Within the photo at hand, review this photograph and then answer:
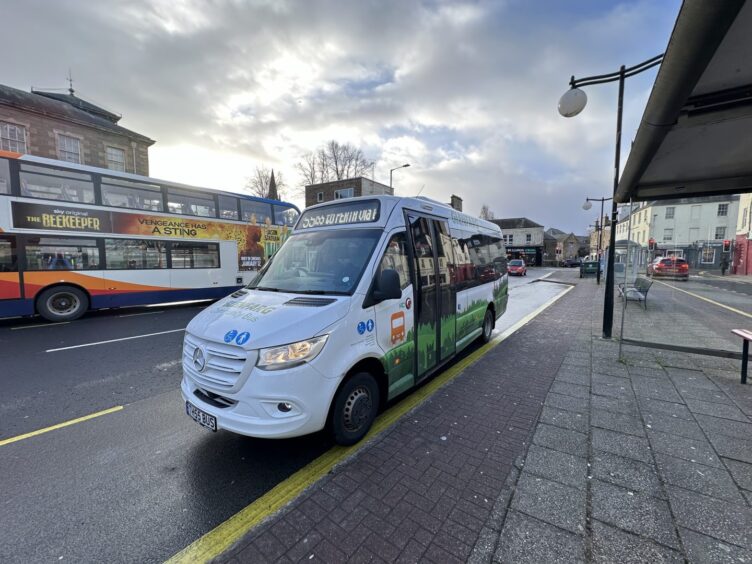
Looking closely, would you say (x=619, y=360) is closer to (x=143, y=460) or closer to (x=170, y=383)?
(x=143, y=460)

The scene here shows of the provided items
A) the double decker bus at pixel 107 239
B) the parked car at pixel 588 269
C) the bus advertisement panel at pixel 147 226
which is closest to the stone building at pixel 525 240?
the parked car at pixel 588 269

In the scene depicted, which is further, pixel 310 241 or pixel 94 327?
pixel 94 327

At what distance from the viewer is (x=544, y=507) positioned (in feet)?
7.52

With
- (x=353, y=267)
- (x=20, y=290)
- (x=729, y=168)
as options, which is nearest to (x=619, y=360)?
(x=729, y=168)

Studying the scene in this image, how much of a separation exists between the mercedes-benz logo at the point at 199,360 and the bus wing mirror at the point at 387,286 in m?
1.68

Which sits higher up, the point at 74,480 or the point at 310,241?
the point at 310,241

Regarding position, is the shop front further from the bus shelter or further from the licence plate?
the licence plate

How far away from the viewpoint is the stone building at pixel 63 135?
19344 mm

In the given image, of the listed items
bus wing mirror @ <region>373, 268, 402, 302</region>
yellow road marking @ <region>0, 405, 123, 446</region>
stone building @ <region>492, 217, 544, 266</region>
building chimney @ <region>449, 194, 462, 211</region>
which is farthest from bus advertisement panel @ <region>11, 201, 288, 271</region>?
stone building @ <region>492, 217, 544, 266</region>

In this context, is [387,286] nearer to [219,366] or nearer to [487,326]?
[219,366]

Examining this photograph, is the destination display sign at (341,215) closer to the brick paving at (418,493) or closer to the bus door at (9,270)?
the brick paving at (418,493)

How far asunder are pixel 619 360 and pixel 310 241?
18.8 feet

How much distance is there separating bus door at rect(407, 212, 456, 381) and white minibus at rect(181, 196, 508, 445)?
16mm

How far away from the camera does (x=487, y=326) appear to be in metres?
6.82
